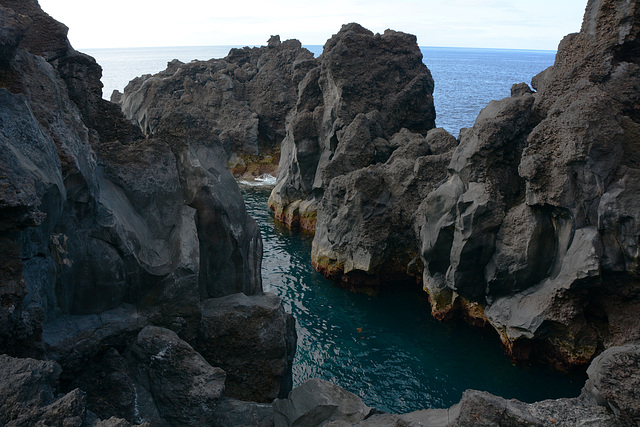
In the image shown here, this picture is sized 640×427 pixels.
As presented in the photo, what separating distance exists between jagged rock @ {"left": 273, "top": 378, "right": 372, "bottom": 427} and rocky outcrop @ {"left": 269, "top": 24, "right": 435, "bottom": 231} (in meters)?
23.0

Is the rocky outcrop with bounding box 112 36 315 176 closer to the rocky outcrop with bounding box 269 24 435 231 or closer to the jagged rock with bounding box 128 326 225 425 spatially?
the rocky outcrop with bounding box 269 24 435 231

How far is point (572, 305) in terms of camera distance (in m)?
20.6

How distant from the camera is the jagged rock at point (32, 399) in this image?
791 centimetres

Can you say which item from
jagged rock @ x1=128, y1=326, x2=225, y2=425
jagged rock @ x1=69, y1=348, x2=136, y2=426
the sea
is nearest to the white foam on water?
the sea

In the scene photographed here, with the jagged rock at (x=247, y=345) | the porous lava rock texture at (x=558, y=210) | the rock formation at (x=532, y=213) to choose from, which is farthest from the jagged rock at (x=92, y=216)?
the rock formation at (x=532, y=213)

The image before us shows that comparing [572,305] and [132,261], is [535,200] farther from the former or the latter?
[132,261]

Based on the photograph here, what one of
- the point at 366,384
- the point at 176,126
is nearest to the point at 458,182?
the point at 366,384

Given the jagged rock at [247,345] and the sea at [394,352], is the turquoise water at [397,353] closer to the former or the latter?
the sea at [394,352]

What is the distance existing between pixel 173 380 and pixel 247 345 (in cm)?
316

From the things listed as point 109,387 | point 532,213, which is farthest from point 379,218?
point 109,387

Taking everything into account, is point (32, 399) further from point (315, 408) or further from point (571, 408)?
point (571, 408)

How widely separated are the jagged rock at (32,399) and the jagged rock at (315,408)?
590 cm

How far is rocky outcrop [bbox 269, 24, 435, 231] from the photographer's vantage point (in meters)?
39.0

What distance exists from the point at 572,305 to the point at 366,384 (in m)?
9.00
